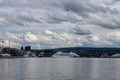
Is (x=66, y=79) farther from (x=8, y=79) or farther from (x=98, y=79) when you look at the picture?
(x=8, y=79)

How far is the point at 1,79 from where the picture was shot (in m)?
75.1

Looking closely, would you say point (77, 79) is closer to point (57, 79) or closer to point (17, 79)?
point (57, 79)

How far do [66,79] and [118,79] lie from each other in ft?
34.2

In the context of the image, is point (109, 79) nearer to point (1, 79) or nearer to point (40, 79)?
point (40, 79)

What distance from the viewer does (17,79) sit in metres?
75.6

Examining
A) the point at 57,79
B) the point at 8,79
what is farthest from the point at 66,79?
the point at 8,79

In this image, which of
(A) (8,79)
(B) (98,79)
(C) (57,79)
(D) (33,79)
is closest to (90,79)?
(B) (98,79)

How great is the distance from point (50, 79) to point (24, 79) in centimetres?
524

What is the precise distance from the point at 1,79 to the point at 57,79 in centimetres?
1116

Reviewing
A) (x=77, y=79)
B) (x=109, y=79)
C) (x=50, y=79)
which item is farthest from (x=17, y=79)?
(x=109, y=79)

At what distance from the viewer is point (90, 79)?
75.9m

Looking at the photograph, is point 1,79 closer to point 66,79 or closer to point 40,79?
point 40,79

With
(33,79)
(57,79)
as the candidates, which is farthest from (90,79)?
(33,79)

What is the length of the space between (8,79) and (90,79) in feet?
53.9
